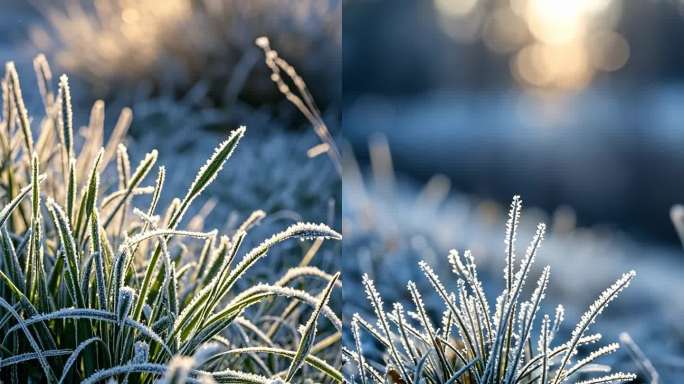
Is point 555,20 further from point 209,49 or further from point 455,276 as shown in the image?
point 455,276

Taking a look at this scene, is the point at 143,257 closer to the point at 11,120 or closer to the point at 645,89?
the point at 11,120

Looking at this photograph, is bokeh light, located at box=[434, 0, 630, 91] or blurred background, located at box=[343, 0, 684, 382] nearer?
blurred background, located at box=[343, 0, 684, 382]

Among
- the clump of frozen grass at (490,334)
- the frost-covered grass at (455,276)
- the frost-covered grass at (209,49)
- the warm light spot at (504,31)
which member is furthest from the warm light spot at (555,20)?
the clump of frozen grass at (490,334)

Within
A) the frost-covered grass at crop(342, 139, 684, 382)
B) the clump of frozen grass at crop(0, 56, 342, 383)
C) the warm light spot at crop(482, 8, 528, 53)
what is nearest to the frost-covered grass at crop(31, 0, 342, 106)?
the frost-covered grass at crop(342, 139, 684, 382)

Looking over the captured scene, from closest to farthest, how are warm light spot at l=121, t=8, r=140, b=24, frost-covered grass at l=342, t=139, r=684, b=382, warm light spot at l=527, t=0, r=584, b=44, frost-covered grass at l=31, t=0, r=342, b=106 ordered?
frost-covered grass at l=342, t=139, r=684, b=382 → frost-covered grass at l=31, t=0, r=342, b=106 → warm light spot at l=121, t=8, r=140, b=24 → warm light spot at l=527, t=0, r=584, b=44

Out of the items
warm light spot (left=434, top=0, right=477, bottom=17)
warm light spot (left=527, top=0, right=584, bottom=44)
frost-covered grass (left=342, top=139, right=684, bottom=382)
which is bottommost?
frost-covered grass (left=342, top=139, right=684, bottom=382)

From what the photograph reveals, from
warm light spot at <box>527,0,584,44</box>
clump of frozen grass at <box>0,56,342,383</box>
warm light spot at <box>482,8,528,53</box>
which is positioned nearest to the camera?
clump of frozen grass at <box>0,56,342,383</box>

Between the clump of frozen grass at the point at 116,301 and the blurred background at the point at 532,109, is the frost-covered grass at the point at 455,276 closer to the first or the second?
the clump of frozen grass at the point at 116,301

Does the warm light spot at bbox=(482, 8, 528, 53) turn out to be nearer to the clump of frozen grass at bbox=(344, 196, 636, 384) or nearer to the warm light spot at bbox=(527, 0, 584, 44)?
the warm light spot at bbox=(527, 0, 584, 44)
